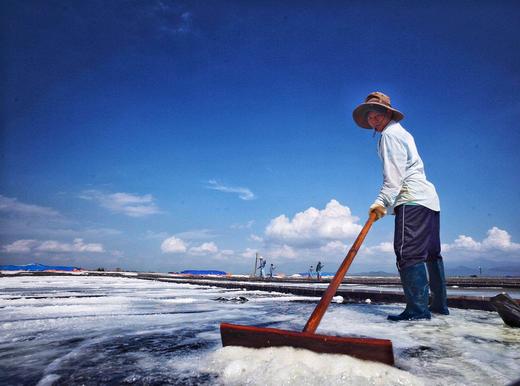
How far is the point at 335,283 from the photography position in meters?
1.80

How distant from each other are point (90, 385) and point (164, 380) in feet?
0.84

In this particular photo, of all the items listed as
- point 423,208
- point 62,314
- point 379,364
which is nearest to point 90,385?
point 379,364

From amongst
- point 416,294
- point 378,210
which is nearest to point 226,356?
point 378,210

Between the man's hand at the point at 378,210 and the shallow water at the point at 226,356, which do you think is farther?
the man's hand at the point at 378,210

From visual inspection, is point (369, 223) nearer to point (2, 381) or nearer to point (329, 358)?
point (329, 358)

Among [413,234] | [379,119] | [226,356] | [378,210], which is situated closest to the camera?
[226,356]

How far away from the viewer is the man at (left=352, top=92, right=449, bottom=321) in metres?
2.49

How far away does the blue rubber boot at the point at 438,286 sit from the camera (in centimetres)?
283

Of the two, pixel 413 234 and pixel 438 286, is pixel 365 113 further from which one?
pixel 438 286

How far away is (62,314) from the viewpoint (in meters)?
2.92

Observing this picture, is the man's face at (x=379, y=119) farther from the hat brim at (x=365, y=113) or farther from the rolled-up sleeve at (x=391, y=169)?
the rolled-up sleeve at (x=391, y=169)

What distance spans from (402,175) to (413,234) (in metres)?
0.51

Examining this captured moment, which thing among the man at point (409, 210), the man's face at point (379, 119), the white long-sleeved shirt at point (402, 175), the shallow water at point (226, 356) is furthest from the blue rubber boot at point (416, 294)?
the man's face at point (379, 119)

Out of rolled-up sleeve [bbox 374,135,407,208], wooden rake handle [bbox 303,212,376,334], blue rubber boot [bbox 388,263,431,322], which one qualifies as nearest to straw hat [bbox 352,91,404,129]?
rolled-up sleeve [bbox 374,135,407,208]
